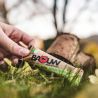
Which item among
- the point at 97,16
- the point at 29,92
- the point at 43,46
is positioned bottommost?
the point at 97,16

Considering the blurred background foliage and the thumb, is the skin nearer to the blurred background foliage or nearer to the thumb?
the thumb

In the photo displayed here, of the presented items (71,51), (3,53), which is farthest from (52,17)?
(3,53)

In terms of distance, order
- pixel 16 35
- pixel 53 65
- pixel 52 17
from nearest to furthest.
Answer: pixel 53 65 → pixel 16 35 → pixel 52 17

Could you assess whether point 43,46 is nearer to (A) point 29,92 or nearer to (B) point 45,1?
(B) point 45,1

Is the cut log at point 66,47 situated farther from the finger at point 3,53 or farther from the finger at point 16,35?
the finger at point 3,53

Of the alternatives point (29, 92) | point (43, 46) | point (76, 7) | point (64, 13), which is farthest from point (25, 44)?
point (76, 7)

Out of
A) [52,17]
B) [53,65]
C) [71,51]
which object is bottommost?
[52,17]

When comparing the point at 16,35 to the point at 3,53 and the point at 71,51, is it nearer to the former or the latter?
the point at 3,53
